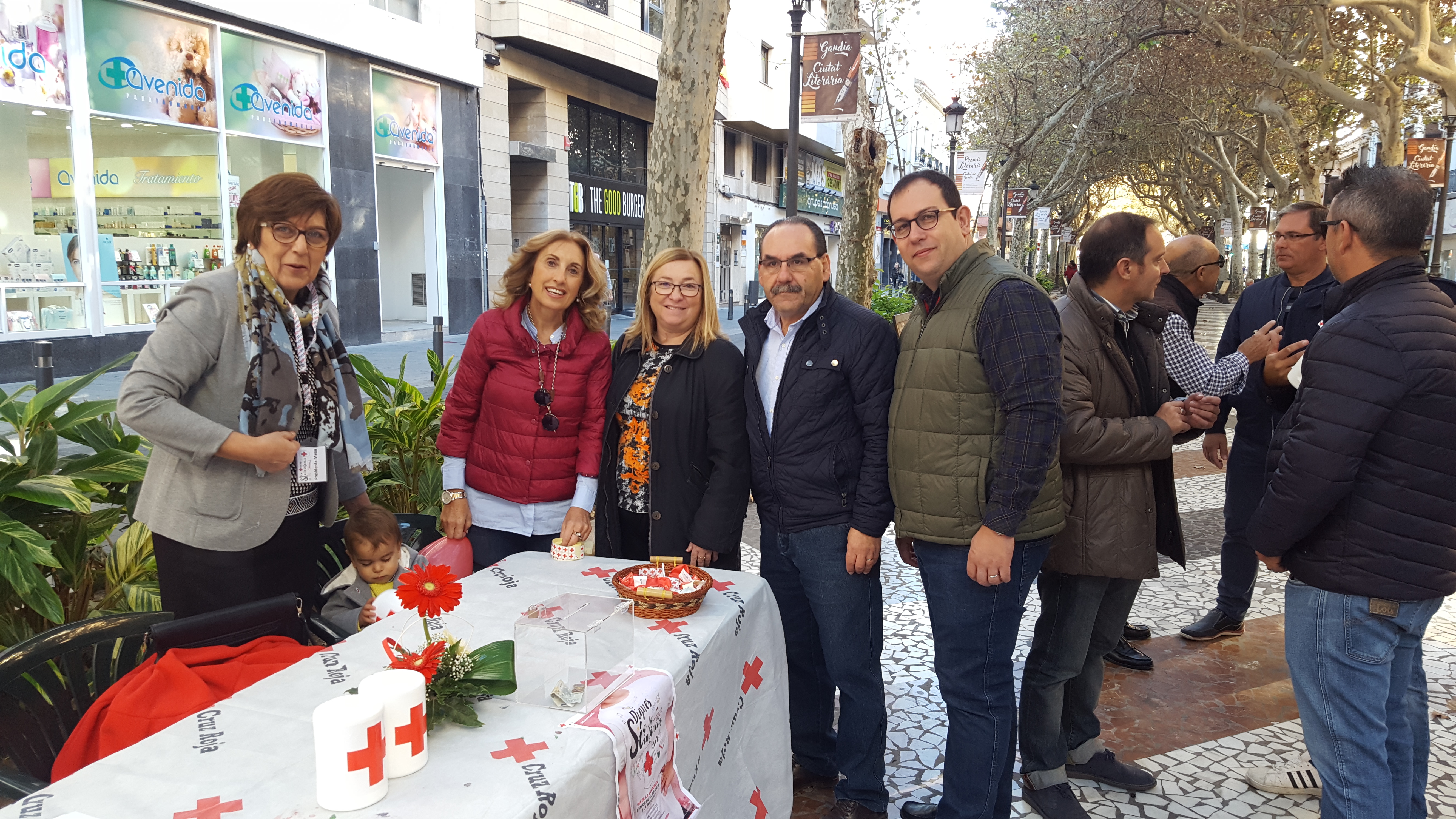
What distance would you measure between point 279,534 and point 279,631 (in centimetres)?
37

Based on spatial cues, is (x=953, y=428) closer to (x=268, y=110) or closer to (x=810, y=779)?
(x=810, y=779)

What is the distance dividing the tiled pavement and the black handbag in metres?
1.74

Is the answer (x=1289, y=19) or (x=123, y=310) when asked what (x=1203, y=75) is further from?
(x=123, y=310)

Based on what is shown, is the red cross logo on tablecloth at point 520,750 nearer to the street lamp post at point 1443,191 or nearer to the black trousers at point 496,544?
the black trousers at point 496,544

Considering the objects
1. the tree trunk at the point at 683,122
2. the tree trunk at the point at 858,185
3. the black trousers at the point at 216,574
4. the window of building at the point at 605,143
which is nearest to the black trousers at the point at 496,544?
the black trousers at the point at 216,574

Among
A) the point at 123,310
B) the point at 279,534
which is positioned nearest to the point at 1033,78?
the point at 123,310

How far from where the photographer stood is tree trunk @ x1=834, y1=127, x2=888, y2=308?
29.2 feet

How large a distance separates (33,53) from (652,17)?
13.0m

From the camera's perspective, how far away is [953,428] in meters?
2.55

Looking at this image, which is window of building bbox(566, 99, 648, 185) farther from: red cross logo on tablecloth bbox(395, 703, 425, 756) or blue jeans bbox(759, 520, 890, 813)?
red cross logo on tablecloth bbox(395, 703, 425, 756)

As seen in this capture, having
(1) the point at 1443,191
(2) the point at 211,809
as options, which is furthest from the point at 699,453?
(1) the point at 1443,191

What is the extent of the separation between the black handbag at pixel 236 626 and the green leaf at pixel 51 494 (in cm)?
94

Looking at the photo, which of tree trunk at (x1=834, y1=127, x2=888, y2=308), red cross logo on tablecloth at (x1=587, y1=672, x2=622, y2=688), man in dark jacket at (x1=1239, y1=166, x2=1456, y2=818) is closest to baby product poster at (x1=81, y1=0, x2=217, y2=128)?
tree trunk at (x1=834, y1=127, x2=888, y2=308)

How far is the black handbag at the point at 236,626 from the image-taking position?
2232 mm
